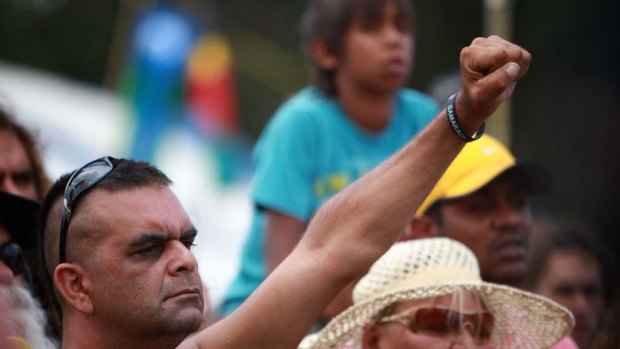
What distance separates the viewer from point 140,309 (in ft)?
11.3

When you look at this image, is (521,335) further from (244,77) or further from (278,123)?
(244,77)

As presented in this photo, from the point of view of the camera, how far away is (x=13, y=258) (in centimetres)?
414

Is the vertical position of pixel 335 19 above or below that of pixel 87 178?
above

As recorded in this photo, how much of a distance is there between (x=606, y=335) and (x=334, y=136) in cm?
127

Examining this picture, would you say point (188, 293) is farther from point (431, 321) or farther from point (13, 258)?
point (431, 321)

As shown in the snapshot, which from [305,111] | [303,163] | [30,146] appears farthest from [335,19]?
[30,146]

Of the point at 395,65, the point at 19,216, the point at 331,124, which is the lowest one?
the point at 19,216

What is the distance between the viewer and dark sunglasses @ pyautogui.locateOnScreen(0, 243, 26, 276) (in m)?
4.09

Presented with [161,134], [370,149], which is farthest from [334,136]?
[161,134]

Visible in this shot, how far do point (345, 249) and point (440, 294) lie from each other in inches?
25.1

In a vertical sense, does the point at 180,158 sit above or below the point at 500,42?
below

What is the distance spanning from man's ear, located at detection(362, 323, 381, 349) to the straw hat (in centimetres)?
2

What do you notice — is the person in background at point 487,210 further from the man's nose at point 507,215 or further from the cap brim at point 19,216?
the cap brim at point 19,216

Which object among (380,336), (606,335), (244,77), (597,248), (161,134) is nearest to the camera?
(380,336)
